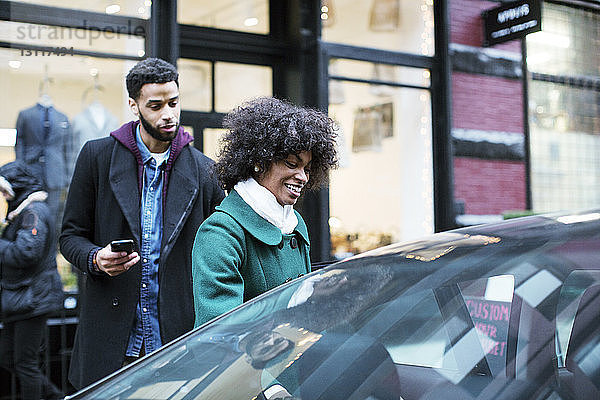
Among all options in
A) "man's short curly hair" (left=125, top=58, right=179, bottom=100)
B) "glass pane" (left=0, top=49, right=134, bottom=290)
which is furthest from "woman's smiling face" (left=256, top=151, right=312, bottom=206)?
"glass pane" (left=0, top=49, right=134, bottom=290)

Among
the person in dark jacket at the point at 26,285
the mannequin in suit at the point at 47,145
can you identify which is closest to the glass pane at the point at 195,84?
the mannequin in suit at the point at 47,145

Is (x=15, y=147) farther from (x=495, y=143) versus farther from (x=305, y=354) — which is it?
(x=495, y=143)

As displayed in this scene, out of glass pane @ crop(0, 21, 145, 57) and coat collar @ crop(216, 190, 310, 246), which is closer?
coat collar @ crop(216, 190, 310, 246)

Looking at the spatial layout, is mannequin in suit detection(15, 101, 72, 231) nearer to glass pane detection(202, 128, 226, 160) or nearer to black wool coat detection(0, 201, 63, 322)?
black wool coat detection(0, 201, 63, 322)

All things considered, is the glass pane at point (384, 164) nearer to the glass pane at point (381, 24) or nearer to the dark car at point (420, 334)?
the glass pane at point (381, 24)

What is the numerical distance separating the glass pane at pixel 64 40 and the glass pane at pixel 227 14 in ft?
2.39

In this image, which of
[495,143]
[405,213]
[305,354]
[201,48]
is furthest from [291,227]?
[495,143]

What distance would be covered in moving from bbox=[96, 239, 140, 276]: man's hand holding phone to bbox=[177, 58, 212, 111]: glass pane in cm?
379

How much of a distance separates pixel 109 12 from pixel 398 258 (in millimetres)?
4430

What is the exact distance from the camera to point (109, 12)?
19.0 feet

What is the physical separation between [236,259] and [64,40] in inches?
155

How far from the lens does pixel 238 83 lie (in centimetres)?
688

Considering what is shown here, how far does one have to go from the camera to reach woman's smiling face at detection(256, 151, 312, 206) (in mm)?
2572

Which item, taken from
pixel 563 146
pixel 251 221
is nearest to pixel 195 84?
pixel 251 221
